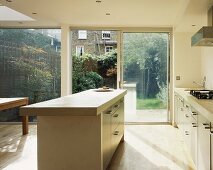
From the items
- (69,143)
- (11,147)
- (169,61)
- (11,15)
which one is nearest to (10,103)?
(11,147)

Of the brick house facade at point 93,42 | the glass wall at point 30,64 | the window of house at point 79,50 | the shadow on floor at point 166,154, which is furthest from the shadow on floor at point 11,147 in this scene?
the brick house facade at point 93,42

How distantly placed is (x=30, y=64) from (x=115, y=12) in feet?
9.41

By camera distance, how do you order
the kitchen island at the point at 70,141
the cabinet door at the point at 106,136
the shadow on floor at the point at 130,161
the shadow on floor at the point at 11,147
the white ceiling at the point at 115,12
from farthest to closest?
the white ceiling at the point at 115,12 → the shadow on floor at the point at 11,147 → the shadow on floor at the point at 130,161 → the cabinet door at the point at 106,136 → the kitchen island at the point at 70,141

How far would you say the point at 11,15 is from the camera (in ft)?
20.6

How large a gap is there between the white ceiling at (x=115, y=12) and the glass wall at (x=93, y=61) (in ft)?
1.29

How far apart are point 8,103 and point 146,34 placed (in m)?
3.62

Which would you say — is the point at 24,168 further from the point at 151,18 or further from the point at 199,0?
the point at 151,18

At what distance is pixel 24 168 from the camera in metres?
3.66

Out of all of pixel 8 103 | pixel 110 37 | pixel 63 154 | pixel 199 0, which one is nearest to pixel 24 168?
pixel 63 154

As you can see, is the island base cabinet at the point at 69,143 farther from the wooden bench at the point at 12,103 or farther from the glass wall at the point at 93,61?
the glass wall at the point at 93,61

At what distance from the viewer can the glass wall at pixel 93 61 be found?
6871 millimetres

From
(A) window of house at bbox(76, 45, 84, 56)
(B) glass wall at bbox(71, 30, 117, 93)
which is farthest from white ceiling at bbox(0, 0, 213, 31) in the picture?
(A) window of house at bbox(76, 45, 84, 56)

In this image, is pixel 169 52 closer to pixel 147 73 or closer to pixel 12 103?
pixel 147 73

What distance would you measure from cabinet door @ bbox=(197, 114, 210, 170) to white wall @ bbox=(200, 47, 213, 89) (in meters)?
2.55
